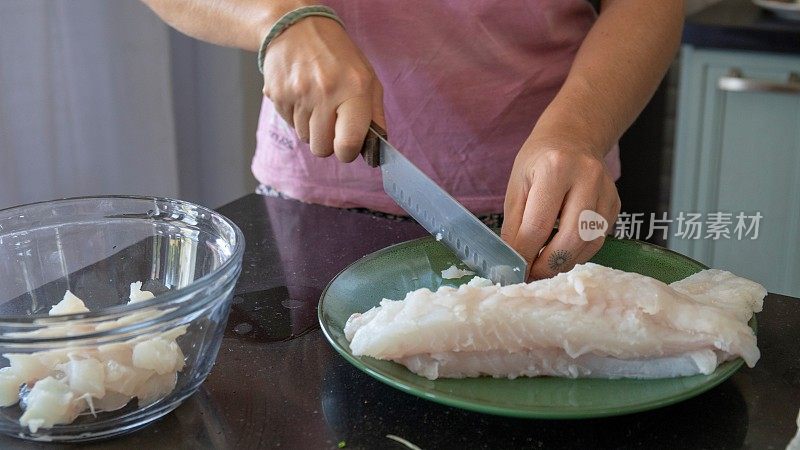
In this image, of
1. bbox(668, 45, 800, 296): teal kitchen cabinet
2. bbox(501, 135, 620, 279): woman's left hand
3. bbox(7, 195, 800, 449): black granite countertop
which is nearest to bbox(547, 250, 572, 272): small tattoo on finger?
bbox(501, 135, 620, 279): woman's left hand

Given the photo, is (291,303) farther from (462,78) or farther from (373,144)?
(462,78)

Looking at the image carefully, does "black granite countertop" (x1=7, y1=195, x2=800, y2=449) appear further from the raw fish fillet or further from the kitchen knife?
the kitchen knife

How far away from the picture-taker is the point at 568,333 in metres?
0.84

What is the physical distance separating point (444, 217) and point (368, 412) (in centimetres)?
28

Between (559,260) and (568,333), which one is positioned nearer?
(568,333)

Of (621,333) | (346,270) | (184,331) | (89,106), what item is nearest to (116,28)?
(89,106)

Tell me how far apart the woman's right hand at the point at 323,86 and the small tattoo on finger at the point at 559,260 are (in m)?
0.26

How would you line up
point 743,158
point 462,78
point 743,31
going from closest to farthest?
point 462,78, point 743,31, point 743,158

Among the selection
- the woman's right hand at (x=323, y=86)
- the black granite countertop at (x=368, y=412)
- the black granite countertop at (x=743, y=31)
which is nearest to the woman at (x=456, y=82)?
the woman's right hand at (x=323, y=86)

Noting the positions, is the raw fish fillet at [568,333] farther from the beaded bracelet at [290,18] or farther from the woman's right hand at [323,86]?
the beaded bracelet at [290,18]

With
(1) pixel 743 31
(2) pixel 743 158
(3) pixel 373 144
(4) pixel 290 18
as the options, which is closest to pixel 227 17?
(4) pixel 290 18

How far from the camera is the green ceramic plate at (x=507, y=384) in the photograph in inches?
30.3

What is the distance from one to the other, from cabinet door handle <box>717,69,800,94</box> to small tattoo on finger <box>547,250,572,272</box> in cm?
133

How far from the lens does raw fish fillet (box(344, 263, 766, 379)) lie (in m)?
0.83
